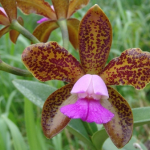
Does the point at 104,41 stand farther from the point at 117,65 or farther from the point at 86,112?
the point at 86,112

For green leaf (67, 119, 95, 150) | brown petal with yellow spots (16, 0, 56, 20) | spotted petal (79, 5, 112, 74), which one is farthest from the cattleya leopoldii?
brown petal with yellow spots (16, 0, 56, 20)

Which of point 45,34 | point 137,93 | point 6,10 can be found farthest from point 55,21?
point 137,93

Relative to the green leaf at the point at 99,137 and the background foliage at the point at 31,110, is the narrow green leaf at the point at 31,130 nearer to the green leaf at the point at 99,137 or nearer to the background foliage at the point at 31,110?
the background foliage at the point at 31,110

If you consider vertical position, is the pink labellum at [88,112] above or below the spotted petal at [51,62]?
below

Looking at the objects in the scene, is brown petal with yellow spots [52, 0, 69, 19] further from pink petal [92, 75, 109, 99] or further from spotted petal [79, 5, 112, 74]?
pink petal [92, 75, 109, 99]

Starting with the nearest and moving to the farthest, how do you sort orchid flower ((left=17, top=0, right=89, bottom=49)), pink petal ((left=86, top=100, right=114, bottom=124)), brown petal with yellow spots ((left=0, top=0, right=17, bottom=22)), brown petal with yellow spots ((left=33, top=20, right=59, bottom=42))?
pink petal ((left=86, top=100, right=114, bottom=124)), brown petal with yellow spots ((left=0, top=0, right=17, bottom=22)), orchid flower ((left=17, top=0, right=89, bottom=49)), brown petal with yellow spots ((left=33, top=20, right=59, bottom=42))

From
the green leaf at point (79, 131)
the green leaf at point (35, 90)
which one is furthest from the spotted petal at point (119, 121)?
the green leaf at point (35, 90)

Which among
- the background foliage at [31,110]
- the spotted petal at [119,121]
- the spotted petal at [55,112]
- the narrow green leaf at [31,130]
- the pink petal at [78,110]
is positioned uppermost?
the pink petal at [78,110]
